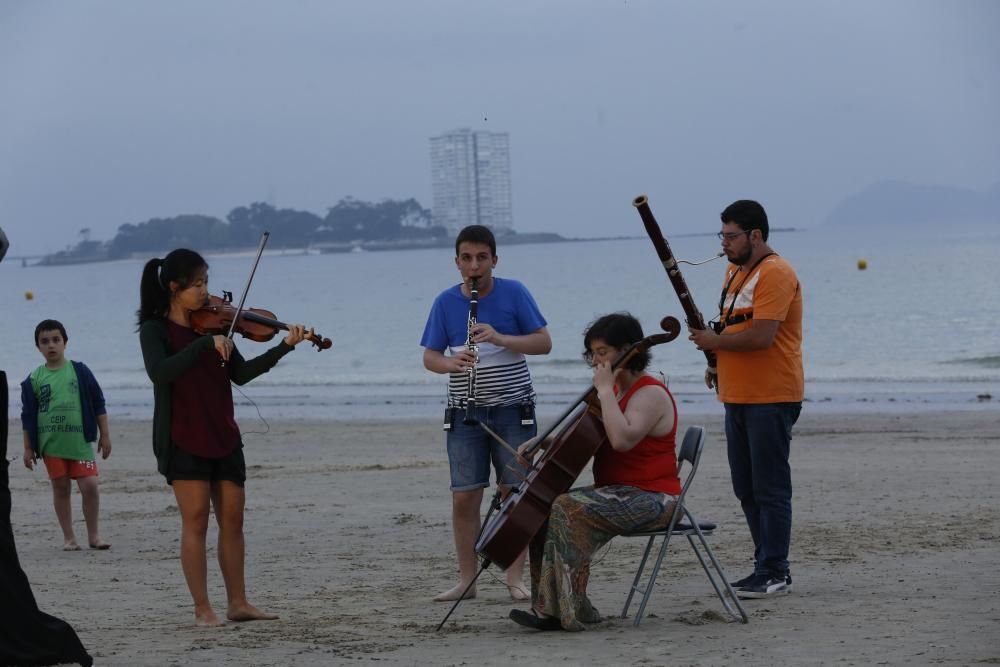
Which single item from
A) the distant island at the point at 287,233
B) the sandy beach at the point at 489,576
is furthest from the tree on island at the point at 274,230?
the sandy beach at the point at 489,576

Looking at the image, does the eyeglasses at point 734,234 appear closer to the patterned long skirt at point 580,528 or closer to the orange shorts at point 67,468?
the patterned long skirt at point 580,528

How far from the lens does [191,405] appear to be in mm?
5516

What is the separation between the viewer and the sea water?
70.7 ft

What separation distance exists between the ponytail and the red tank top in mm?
1874

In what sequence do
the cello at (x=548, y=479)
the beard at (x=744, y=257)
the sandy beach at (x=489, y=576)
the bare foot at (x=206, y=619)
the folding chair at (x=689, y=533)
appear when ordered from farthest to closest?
the beard at (x=744, y=257) < the bare foot at (x=206, y=619) < the folding chair at (x=689, y=533) < the cello at (x=548, y=479) < the sandy beach at (x=489, y=576)

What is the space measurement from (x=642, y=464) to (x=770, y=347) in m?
0.92

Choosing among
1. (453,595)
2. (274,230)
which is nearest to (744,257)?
(453,595)

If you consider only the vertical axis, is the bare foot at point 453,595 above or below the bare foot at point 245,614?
below

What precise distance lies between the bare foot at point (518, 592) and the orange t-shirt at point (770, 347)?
134 centimetres

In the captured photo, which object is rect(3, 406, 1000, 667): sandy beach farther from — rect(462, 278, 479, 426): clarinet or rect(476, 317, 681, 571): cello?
rect(462, 278, 479, 426): clarinet

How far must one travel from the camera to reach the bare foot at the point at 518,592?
20.6 ft

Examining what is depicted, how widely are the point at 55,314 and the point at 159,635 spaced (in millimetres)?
68066

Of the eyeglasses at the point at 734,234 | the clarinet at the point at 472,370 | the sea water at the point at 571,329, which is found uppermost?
the eyeglasses at the point at 734,234

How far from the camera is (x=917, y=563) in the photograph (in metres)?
6.80
